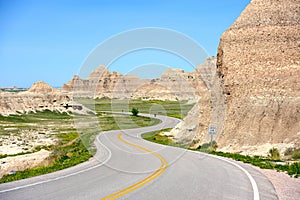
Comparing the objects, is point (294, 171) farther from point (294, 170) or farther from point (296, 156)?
point (296, 156)

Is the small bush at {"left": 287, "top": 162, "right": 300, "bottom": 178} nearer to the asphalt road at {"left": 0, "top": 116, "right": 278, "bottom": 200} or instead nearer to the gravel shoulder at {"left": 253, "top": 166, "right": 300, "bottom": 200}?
the gravel shoulder at {"left": 253, "top": 166, "right": 300, "bottom": 200}

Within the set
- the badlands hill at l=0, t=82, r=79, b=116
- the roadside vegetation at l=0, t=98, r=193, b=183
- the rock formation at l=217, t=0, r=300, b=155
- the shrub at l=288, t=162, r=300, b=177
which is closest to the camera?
the shrub at l=288, t=162, r=300, b=177

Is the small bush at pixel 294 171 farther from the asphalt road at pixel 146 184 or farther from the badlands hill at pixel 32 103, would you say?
the badlands hill at pixel 32 103

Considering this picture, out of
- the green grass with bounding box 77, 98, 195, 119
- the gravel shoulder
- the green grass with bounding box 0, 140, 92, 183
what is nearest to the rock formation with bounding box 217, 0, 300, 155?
the gravel shoulder

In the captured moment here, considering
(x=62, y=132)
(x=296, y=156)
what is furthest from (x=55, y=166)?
(x=62, y=132)

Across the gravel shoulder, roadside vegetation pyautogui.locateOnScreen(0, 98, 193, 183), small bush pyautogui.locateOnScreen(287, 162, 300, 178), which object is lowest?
roadside vegetation pyautogui.locateOnScreen(0, 98, 193, 183)

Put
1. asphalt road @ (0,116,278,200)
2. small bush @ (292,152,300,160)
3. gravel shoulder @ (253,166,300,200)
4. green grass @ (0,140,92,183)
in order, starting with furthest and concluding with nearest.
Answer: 1. small bush @ (292,152,300,160)
2. green grass @ (0,140,92,183)
3. gravel shoulder @ (253,166,300,200)
4. asphalt road @ (0,116,278,200)

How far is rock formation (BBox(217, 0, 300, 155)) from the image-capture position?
2572 centimetres

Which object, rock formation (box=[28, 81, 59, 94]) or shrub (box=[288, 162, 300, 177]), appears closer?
shrub (box=[288, 162, 300, 177])

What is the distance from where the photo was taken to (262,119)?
26.5m

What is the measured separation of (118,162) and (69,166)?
8.66 feet

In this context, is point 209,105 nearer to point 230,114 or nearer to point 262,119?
point 230,114

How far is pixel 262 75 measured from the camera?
1130 inches

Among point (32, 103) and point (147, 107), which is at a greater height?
point (147, 107)
